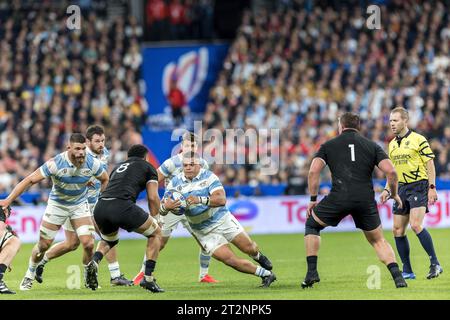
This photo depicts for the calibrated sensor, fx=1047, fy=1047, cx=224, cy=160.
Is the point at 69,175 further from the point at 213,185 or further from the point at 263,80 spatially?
the point at 263,80

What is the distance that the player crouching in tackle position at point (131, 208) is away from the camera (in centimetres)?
1391

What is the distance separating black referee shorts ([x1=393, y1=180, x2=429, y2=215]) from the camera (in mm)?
15359

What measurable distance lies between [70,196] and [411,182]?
5.02 m

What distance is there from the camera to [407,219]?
51.0 ft

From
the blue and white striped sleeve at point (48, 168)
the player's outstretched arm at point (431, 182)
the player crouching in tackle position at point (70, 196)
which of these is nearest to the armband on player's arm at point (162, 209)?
the player crouching in tackle position at point (70, 196)

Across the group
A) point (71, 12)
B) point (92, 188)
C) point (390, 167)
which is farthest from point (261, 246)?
point (71, 12)

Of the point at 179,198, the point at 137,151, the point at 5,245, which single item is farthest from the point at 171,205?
the point at 5,245

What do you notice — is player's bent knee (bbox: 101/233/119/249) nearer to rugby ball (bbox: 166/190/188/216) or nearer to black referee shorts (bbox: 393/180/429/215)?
rugby ball (bbox: 166/190/188/216)

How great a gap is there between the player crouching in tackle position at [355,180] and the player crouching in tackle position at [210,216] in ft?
4.15

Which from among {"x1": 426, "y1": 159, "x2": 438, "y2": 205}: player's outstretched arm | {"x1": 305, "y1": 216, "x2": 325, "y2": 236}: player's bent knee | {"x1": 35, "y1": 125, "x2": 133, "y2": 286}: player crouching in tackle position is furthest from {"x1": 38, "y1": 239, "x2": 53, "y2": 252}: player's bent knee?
{"x1": 426, "y1": 159, "x2": 438, "y2": 205}: player's outstretched arm

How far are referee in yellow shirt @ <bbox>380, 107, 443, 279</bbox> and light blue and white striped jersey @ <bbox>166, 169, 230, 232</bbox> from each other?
2905mm

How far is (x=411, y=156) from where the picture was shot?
15422 mm

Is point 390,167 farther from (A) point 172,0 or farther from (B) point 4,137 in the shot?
(A) point 172,0
